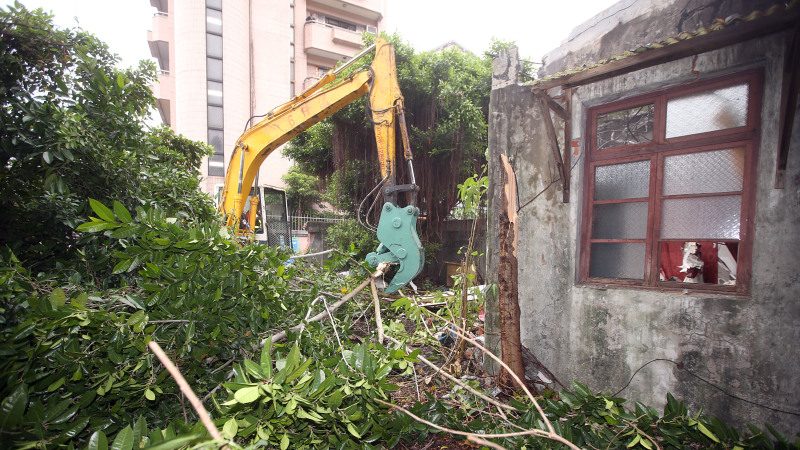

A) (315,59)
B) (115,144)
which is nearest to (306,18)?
(315,59)

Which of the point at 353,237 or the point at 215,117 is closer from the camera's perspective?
the point at 353,237

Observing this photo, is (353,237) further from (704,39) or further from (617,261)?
(704,39)

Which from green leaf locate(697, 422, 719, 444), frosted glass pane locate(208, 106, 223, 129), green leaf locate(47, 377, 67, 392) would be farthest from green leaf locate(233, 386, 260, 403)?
frosted glass pane locate(208, 106, 223, 129)

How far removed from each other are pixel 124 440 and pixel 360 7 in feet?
72.5

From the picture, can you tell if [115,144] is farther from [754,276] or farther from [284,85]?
[284,85]

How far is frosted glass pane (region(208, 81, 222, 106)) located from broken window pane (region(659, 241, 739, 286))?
661 inches

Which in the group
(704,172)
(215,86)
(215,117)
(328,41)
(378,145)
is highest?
(328,41)

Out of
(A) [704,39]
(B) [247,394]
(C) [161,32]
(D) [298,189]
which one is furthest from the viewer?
(C) [161,32]

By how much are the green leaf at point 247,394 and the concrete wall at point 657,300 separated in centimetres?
258

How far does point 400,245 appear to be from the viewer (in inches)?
138

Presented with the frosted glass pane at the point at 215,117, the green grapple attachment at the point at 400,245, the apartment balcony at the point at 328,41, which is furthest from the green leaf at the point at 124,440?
the apartment balcony at the point at 328,41

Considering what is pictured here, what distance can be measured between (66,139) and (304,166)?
8178 millimetres

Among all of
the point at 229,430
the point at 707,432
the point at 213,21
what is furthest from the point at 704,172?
the point at 213,21

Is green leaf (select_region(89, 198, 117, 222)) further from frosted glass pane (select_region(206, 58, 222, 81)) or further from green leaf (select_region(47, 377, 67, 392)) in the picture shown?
frosted glass pane (select_region(206, 58, 222, 81))
